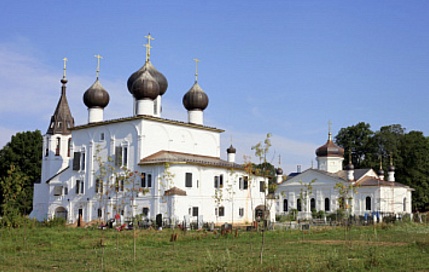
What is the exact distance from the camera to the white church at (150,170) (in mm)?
39875

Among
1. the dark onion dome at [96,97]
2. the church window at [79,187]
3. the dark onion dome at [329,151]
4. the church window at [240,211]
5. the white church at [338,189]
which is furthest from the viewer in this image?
the dark onion dome at [329,151]

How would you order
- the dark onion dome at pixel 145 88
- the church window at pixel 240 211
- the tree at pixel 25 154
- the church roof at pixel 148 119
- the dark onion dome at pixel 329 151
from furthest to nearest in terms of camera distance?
the dark onion dome at pixel 329 151, the tree at pixel 25 154, the church window at pixel 240 211, the dark onion dome at pixel 145 88, the church roof at pixel 148 119

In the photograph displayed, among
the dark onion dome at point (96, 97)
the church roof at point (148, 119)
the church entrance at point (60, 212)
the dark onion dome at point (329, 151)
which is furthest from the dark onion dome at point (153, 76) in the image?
the dark onion dome at point (329, 151)

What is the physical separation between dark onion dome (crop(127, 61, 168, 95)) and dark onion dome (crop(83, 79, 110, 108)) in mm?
2389

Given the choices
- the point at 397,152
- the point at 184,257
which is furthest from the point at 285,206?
the point at 184,257

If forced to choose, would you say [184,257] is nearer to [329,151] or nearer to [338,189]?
[338,189]

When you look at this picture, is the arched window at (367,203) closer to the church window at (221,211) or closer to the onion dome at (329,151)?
the onion dome at (329,151)

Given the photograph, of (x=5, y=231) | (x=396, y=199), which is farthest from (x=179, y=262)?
(x=396, y=199)

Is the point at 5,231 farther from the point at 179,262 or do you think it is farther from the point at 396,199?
the point at 396,199

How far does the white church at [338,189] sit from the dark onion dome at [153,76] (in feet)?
52.6

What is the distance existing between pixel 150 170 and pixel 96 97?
10847 millimetres

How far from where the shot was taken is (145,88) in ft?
144

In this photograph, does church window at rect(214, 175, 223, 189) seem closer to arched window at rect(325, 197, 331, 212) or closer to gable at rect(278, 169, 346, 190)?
gable at rect(278, 169, 346, 190)

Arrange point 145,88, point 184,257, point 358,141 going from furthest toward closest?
point 358,141 → point 145,88 → point 184,257
